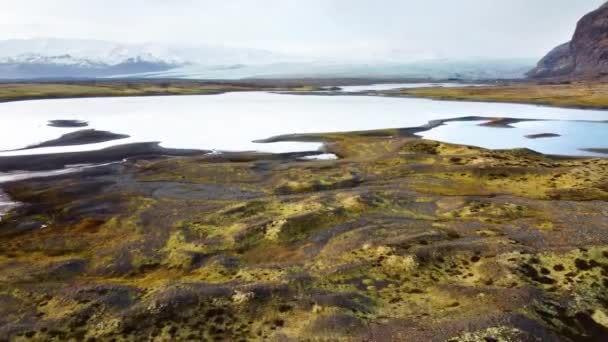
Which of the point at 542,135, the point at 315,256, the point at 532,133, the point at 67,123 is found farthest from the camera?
the point at 67,123

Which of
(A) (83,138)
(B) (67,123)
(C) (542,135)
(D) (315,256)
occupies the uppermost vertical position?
(B) (67,123)

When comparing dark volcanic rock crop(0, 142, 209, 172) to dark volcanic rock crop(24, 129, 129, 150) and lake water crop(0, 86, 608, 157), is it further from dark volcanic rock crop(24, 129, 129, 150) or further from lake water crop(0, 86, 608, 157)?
dark volcanic rock crop(24, 129, 129, 150)

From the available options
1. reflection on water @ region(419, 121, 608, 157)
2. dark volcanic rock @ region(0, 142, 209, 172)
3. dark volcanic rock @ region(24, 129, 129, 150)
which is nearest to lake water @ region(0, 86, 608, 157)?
reflection on water @ region(419, 121, 608, 157)

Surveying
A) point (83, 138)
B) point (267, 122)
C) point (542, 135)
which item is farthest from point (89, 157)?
point (542, 135)

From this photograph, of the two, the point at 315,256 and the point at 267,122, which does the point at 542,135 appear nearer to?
the point at 267,122

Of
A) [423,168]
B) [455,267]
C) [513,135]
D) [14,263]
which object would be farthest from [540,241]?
[513,135]

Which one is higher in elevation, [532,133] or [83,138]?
[532,133]

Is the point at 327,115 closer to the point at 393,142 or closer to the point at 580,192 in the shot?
the point at 393,142

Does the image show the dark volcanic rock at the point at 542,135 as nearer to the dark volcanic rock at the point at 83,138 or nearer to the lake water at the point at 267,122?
the lake water at the point at 267,122
